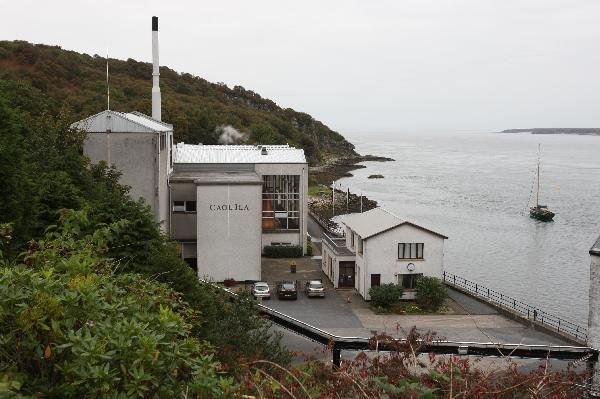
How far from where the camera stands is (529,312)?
2798 cm

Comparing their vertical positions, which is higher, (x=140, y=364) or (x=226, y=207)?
(x=140, y=364)

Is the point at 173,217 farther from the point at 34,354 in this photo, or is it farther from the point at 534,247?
the point at 534,247

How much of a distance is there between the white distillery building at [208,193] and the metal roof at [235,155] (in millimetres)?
247

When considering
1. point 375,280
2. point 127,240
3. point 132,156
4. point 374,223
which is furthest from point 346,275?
point 127,240

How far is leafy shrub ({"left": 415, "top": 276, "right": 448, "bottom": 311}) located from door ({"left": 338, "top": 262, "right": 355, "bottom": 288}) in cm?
366

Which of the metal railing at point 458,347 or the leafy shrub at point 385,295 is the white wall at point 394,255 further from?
the metal railing at point 458,347

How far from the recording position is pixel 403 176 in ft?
349

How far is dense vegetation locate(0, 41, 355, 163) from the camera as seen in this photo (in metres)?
63.4

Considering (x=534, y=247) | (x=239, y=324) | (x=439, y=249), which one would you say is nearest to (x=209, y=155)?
(x=439, y=249)

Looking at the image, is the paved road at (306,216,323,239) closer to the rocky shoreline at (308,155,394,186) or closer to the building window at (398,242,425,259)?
the building window at (398,242,425,259)

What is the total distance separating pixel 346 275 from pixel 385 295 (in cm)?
347

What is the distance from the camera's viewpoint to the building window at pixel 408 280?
26.4m

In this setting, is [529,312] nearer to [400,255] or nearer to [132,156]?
[400,255]

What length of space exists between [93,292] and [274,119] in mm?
102628
